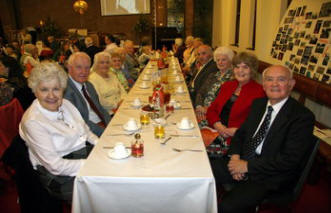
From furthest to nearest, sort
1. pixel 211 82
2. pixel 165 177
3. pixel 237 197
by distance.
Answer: pixel 211 82, pixel 237 197, pixel 165 177

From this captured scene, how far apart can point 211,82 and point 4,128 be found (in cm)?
224

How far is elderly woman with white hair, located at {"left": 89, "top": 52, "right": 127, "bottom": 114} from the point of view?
3018 millimetres

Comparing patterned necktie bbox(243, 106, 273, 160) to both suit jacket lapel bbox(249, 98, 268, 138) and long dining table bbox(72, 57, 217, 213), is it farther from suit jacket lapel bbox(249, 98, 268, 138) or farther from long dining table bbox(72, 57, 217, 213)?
long dining table bbox(72, 57, 217, 213)

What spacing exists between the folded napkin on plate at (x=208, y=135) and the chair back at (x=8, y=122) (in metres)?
1.71

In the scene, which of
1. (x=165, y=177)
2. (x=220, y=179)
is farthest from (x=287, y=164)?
(x=165, y=177)

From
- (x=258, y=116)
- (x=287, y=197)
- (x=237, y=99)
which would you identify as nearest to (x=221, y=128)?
(x=237, y=99)

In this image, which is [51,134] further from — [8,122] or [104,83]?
[104,83]

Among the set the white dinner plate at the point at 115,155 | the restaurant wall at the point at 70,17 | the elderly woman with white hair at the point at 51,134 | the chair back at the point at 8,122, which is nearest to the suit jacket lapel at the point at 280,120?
the white dinner plate at the point at 115,155

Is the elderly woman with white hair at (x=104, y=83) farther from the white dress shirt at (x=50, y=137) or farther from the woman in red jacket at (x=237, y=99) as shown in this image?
the woman in red jacket at (x=237, y=99)

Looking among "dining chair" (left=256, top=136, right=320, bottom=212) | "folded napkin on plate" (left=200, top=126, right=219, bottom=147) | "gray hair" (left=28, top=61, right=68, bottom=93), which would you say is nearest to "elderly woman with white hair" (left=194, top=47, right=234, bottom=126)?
"folded napkin on plate" (left=200, top=126, right=219, bottom=147)

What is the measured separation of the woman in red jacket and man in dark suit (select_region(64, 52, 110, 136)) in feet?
3.82

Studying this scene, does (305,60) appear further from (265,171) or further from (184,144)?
(184,144)

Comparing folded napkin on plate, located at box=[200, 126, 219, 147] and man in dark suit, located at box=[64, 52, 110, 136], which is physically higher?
man in dark suit, located at box=[64, 52, 110, 136]

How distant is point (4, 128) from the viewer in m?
Result: 2.10
